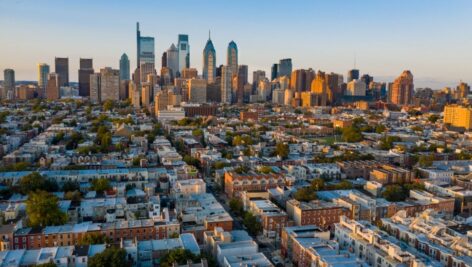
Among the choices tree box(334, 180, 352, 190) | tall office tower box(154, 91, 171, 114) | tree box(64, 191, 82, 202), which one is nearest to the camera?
tree box(64, 191, 82, 202)

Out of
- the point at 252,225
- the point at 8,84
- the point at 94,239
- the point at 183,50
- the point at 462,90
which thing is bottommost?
the point at 252,225

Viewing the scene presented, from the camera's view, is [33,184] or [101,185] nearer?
[33,184]

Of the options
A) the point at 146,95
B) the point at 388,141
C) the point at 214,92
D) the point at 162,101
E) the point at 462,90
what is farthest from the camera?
the point at 462,90

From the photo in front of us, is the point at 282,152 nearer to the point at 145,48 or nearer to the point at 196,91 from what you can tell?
the point at 196,91

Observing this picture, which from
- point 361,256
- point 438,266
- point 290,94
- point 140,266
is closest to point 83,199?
point 140,266

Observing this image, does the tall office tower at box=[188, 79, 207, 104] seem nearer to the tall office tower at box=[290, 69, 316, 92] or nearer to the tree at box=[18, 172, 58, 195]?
the tall office tower at box=[290, 69, 316, 92]

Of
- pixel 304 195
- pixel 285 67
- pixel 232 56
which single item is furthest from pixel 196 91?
pixel 304 195

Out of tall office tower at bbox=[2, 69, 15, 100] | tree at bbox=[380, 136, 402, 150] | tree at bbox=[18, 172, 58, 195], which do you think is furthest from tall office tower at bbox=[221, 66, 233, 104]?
tree at bbox=[18, 172, 58, 195]
